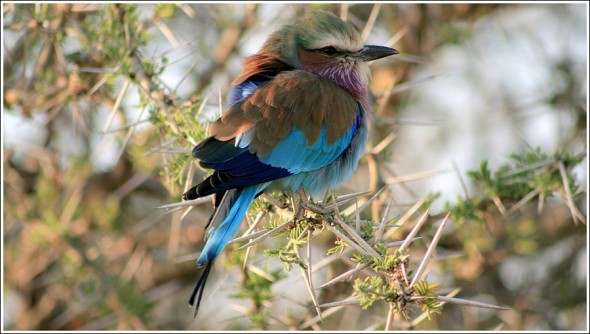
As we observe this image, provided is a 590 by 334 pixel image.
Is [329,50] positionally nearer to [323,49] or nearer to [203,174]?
[323,49]

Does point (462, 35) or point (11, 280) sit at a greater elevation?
point (462, 35)

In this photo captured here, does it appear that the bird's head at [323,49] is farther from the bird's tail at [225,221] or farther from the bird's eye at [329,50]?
the bird's tail at [225,221]

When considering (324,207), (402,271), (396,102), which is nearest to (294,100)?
(324,207)

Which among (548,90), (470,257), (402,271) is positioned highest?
(402,271)

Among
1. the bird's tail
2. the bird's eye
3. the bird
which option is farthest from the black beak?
the bird's tail

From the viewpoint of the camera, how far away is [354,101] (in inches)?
116

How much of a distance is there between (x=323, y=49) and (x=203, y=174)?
1.10m

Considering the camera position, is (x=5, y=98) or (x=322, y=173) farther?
(x=5, y=98)

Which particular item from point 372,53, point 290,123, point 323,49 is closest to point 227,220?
point 290,123

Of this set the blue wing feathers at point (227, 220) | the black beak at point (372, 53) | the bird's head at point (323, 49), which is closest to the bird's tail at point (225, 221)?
the blue wing feathers at point (227, 220)

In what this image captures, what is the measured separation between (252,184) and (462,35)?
209cm

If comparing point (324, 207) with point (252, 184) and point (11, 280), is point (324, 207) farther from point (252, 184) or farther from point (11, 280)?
point (11, 280)

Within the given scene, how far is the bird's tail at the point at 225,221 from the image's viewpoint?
2.27 meters

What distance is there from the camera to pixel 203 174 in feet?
12.9
